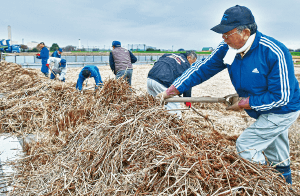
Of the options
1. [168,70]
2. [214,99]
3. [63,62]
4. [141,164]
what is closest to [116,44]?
[168,70]

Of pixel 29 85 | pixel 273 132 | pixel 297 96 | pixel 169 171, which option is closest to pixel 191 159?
pixel 169 171

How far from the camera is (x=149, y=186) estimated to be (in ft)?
5.41

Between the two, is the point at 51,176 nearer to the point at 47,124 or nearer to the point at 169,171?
the point at 169,171

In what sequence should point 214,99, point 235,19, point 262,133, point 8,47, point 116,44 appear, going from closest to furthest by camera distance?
1. point 235,19
2. point 262,133
3. point 214,99
4. point 116,44
5. point 8,47

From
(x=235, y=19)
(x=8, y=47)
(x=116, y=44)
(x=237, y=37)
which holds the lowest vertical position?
(x=237, y=37)

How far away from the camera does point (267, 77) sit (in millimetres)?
2113

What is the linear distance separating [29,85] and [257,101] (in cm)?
517

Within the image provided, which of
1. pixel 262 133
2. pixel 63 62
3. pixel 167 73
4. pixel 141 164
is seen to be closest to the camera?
pixel 141 164

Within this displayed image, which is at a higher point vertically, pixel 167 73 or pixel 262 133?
pixel 167 73

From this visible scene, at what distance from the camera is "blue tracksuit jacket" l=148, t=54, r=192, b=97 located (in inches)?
156

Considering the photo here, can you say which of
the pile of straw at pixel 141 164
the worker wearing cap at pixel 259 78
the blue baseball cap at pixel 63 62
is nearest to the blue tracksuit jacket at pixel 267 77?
the worker wearing cap at pixel 259 78

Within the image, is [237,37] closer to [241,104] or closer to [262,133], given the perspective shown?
[241,104]

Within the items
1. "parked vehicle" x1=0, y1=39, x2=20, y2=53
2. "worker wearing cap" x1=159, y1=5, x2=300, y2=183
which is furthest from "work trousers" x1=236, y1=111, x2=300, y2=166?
"parked vehicle" x1=0, y1=39, x2=20, y2=53

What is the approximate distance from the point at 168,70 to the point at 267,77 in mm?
2016
